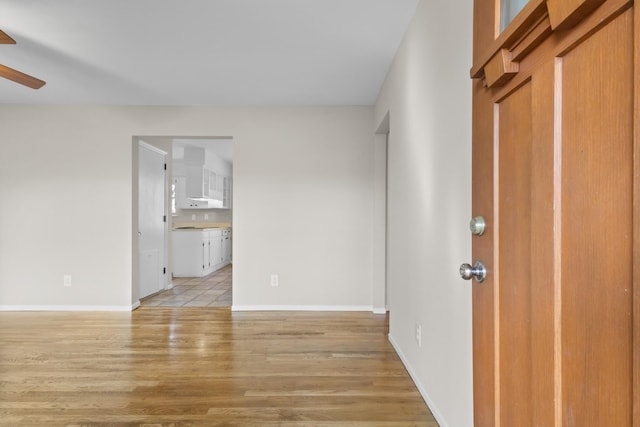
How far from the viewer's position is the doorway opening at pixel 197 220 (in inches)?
206

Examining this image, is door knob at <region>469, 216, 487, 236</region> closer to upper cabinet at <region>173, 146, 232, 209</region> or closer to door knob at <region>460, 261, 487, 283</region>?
door knob at <region>460, 261, 487, 283</region>

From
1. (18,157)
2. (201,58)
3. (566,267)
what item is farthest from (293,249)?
(566,267)

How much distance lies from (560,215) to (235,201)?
3.72 m

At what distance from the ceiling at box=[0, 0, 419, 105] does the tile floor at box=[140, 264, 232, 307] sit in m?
2.34

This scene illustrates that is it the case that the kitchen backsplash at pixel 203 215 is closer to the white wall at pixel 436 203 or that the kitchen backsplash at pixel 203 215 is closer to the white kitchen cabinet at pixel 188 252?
the white kitchen cabinet at pixel 188 252

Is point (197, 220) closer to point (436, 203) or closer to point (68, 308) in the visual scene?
point (68, 308)

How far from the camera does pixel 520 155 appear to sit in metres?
0.79

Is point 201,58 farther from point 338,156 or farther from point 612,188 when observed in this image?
point 612,188

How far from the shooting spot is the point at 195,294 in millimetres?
4941

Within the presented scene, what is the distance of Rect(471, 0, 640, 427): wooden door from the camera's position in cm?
54

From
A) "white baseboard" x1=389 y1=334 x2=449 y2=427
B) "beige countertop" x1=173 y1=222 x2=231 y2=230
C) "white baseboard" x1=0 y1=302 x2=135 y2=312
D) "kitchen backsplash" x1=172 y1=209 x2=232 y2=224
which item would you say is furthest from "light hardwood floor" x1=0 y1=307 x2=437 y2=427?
"kitchen backsplash" x1=172 y1=209 x2=232 y2=224

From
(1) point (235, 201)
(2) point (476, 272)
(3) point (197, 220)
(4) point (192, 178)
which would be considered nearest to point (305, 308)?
(1) point (235, 201)

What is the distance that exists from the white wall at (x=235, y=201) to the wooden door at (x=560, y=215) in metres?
3.19

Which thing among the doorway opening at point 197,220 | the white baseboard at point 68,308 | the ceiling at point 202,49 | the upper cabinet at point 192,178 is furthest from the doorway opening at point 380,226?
the upper cabinet at point 192,178
